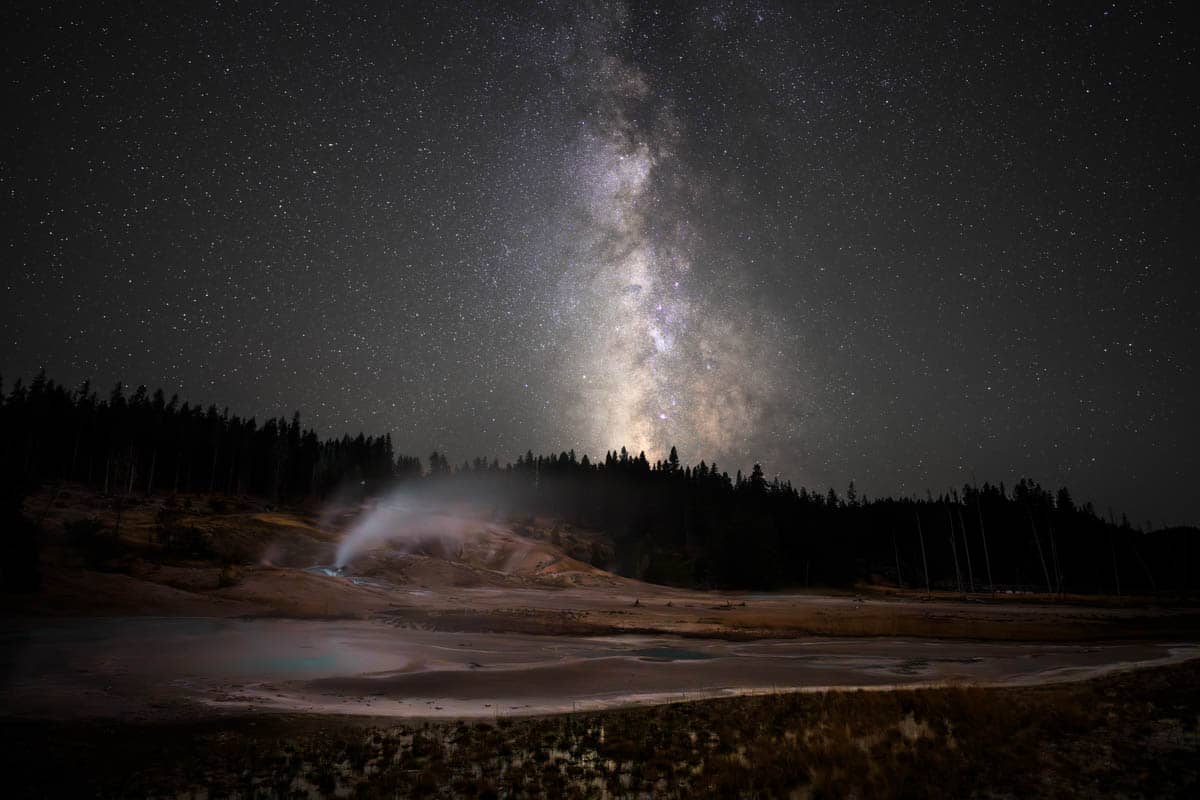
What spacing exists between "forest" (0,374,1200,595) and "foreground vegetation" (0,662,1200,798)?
9473 cm

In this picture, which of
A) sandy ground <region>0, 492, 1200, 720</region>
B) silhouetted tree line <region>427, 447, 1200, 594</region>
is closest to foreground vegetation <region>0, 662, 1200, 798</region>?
sandy ground <region>0, 492, 1200, 720</region>

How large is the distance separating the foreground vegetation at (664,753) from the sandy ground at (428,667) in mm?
2725

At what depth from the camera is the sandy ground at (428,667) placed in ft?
61.2

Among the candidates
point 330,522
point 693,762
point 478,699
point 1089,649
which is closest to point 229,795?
point 693,762

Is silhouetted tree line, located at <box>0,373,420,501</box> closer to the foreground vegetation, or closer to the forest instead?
the forest

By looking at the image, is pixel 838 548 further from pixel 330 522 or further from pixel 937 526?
pixel 330 522

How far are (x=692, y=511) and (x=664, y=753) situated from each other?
440 feet

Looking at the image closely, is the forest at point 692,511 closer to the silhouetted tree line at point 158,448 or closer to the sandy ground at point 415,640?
the silhouetted tree line at point 158,448

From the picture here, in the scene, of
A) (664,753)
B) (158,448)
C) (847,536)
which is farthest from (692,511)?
(664,753)

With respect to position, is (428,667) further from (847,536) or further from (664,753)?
(847,536)

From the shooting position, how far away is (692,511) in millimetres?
144875

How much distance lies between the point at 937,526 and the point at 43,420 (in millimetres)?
171718

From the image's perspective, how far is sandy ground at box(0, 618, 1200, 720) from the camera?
18641 mm

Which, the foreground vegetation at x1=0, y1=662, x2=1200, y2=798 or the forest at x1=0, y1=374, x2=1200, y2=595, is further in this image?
the forest at x1=0, y1=374, x2=1200, y2=595
